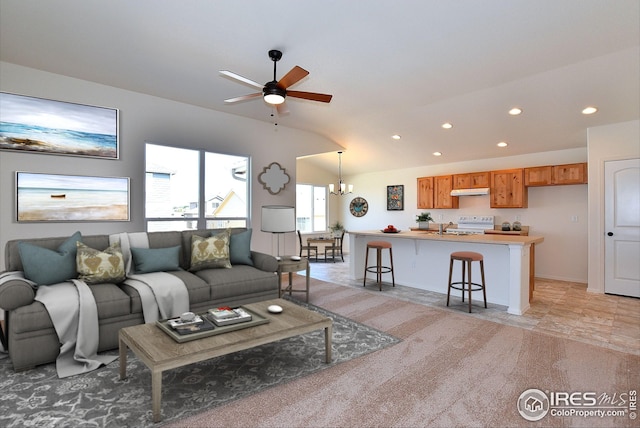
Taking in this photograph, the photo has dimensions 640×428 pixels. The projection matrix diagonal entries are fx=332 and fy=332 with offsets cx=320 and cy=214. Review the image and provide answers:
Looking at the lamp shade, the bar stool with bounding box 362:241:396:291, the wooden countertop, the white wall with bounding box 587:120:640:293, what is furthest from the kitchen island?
the lamp shade

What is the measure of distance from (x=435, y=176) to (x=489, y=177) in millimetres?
1206

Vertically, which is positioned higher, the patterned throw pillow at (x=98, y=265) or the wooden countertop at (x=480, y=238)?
the wooden countertop at (x=480, y=238)

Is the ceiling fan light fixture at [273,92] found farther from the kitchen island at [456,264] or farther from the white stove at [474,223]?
the white stove at [474,223]

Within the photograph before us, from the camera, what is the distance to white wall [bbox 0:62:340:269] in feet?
12.7

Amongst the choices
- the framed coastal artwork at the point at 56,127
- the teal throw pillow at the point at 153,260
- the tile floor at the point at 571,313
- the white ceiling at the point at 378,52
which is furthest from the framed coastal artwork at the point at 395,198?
the framed coastal artwork at the point at 56,127

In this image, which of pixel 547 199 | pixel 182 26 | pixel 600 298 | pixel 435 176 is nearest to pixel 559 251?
pixel 547 199

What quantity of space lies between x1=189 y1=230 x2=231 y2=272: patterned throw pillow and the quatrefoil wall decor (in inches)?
84.8

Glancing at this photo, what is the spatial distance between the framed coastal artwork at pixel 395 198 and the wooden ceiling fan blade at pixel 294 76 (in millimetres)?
5877

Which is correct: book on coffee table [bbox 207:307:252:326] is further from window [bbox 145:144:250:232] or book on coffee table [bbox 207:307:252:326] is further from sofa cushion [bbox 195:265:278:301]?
window [bbox 145:144:250:232]

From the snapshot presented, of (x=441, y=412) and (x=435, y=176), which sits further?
(x=435, y=176)

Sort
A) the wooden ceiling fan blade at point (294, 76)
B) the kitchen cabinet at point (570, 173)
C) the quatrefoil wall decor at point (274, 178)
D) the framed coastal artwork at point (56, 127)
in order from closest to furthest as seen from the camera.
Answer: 1. the wooden ceiling fan blade at point (294, 76)
2. the framed coastal artwork at point (56, 127)
3. the kitchen cabinet at point (570, 173)
4. the quatrefoil wall decor at point (274, 178)

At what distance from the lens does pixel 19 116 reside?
12.7ft

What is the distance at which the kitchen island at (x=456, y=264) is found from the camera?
400 cm

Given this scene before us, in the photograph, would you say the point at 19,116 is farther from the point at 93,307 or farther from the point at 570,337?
the point at 570,337
